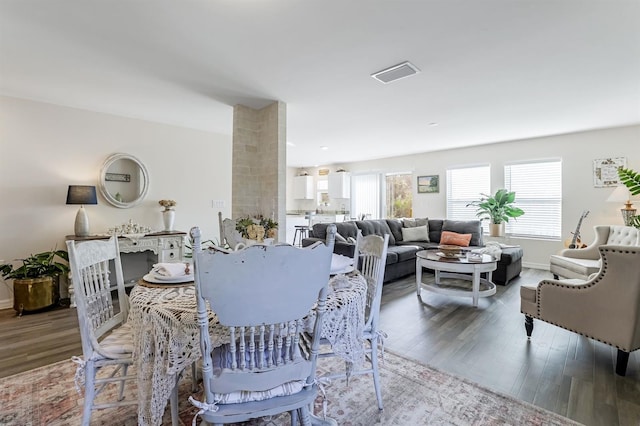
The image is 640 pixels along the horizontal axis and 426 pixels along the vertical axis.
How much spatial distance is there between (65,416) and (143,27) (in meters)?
2.54

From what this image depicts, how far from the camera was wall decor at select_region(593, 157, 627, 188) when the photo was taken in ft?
15.8

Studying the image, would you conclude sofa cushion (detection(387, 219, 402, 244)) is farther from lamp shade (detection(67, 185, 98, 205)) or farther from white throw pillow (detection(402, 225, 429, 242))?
lamp shade (detection(67, 185, 98, 205))

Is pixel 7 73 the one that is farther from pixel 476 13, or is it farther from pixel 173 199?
pixel 476 13

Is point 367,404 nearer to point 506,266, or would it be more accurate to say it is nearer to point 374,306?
point 374,306

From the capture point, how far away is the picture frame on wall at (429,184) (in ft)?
22.6

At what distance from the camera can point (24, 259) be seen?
11.3ft

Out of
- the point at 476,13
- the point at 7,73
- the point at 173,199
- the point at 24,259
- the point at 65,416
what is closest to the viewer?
the point at 65,416

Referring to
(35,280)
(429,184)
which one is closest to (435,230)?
(429,184)

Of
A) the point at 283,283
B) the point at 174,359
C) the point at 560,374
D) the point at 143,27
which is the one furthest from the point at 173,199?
the point at 560,374

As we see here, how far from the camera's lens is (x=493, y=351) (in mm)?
2414

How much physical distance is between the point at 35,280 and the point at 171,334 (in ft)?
11.0

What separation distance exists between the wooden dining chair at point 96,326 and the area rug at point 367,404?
0.31 metres

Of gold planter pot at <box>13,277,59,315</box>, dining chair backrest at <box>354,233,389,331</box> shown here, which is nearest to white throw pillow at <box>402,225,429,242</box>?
dining chair backrest at <box>354,233,389,331</box>

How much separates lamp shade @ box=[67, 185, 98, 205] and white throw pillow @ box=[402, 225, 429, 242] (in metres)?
5.01
